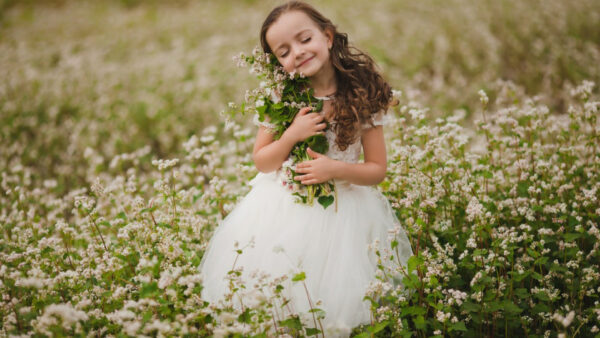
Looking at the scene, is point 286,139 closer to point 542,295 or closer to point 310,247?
point 310,247

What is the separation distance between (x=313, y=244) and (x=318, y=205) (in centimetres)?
29

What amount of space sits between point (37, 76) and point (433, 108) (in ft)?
28.1

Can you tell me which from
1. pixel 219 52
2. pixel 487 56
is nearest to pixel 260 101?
pixel 487 56

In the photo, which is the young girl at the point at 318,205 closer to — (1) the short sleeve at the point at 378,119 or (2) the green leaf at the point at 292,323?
(1) the short sleeve at the point at 378,119

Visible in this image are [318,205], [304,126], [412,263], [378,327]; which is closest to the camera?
[378,327]

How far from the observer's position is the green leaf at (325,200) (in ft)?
9.23

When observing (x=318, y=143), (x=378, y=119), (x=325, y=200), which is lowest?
(x=325, y=200)

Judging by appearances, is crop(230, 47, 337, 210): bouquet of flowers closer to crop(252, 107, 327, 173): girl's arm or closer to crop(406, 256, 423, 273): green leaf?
crop(252, 107, 327, 173): girl's arm

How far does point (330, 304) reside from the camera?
107 inches

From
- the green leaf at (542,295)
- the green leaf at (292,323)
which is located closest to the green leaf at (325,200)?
the green leaf at (292,323)

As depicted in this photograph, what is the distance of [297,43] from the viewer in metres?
2.83

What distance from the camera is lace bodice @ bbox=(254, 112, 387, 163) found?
2979 millimetres

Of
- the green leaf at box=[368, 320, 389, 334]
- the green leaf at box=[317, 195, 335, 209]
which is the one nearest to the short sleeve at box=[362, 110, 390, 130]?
the green leaf at box=[317, 195, 335, 209]

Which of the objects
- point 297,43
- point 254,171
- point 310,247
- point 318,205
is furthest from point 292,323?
point 254,171
